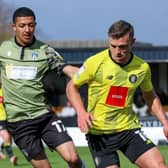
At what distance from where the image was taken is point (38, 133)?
34.0 ft

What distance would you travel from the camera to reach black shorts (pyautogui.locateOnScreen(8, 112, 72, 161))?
10219 mm

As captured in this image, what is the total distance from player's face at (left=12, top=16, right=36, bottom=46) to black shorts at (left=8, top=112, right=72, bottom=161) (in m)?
0.98

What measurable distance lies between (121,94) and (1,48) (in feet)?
6.38

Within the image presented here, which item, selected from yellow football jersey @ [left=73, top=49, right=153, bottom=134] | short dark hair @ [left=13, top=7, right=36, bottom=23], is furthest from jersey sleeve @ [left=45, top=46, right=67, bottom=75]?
yellow football jersey @ [left=73, top=49, right=153, bottom=134]

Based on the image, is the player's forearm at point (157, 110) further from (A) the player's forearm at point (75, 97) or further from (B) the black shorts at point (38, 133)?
(B) the black shorts at point (38, 133)

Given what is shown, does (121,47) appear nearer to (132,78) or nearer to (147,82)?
(132,78)

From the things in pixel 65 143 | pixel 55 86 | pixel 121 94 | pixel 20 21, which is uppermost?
pixel 20 21

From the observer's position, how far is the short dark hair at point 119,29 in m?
8.90

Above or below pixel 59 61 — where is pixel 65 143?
below

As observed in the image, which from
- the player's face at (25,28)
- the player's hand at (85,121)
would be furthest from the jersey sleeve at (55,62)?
the player's hand at (85,121)

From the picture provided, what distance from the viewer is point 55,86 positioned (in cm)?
3606

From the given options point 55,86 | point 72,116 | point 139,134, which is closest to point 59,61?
point 139,134

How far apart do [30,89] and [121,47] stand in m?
1.65

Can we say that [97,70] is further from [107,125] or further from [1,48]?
[1,48]
